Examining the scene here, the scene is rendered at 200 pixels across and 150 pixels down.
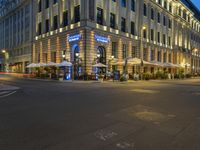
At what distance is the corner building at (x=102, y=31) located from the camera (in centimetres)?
2986

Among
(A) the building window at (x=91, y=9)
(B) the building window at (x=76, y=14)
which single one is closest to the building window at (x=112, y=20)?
(A) the building window at (x=91, y=9)

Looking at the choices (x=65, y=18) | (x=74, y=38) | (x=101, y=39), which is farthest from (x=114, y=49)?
→ (x=65, y=18)

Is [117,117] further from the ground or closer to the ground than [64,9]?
closer to the ground

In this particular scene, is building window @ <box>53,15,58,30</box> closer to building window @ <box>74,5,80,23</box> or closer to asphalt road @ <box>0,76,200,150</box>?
building window @ <box>74,5,80,23</box>

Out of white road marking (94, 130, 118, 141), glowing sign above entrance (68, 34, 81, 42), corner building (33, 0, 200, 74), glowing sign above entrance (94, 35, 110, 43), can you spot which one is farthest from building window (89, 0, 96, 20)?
white road marking (94, 130, 118, 141)

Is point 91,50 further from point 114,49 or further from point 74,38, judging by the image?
point 114,49

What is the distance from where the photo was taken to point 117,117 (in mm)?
6520

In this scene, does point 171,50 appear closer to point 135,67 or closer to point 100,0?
point 135,67

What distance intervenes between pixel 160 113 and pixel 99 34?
2507 centimetres

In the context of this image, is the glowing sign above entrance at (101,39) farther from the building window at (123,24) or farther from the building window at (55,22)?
the building window at (55,22)

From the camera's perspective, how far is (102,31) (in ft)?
103

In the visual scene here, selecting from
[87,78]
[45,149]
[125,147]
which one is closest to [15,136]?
[45,149]

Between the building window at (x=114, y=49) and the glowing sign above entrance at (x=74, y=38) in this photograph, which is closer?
the glowing sign above entrance at (x=74, y=38)

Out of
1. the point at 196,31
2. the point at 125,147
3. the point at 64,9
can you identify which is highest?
the point at 196,31
